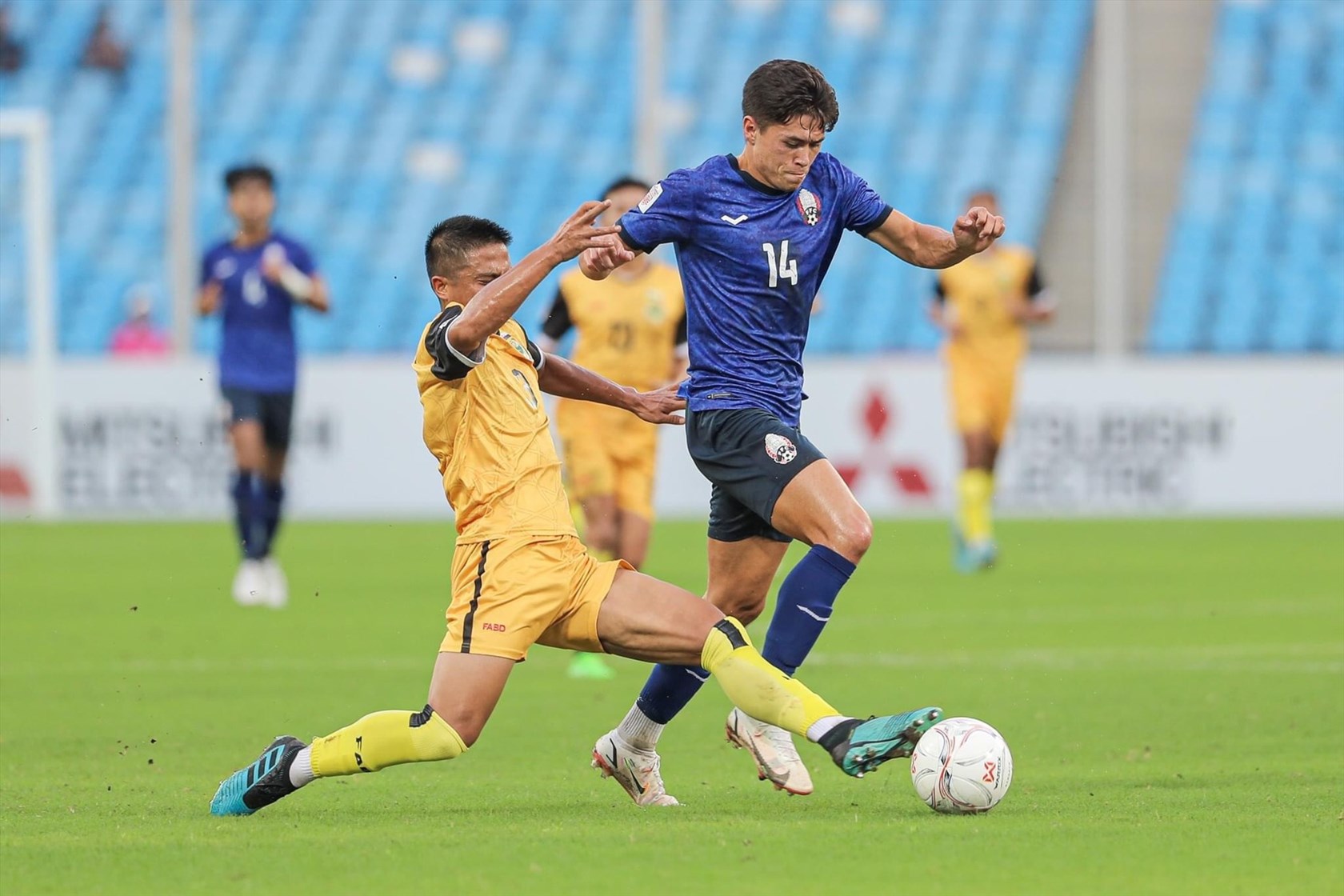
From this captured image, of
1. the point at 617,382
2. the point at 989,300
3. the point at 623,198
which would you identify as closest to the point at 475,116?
the point at 989,300

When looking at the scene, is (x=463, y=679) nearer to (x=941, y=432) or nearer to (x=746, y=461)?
(x=746, y=461)

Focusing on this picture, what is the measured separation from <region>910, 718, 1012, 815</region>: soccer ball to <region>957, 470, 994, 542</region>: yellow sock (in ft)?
30.1

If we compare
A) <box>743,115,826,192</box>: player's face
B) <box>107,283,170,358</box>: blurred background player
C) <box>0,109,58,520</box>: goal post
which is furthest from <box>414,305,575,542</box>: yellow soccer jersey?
<box>107,283,170,358</box>: blurred background player

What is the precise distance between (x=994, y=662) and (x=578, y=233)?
182 inches

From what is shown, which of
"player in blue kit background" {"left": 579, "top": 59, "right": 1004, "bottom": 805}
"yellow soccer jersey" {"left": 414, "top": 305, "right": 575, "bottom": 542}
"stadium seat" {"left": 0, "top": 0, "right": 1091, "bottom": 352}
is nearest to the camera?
"yellow soccer jersey" {"left": 414, "top": 305, "right": 575, "bottom": 542}

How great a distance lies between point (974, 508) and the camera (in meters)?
14.7

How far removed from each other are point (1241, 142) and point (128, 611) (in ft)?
54.8

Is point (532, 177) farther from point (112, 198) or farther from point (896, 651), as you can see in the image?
point (896, 651)

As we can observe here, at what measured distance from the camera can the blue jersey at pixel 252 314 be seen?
12820 mm

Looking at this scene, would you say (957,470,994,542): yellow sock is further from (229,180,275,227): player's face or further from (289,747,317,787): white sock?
(289,747,317,787): white sock

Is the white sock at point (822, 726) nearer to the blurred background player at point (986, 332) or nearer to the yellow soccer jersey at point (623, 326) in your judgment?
the yellow soccer jersey at point (623, 326)

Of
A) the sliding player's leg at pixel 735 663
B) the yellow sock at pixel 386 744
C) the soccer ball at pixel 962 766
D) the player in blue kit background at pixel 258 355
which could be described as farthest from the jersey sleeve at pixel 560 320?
the soccer ball at pixel 962 766

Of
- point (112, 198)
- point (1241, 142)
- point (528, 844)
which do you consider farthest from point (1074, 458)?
point (528, 844)

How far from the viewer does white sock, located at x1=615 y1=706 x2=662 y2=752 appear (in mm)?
6008
